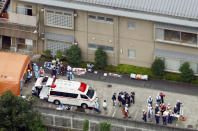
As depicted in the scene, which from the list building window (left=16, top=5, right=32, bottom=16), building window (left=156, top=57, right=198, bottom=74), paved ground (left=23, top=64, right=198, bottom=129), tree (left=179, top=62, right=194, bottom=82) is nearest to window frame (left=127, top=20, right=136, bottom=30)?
building window (left=156, top=57, right=198, bottom=74)

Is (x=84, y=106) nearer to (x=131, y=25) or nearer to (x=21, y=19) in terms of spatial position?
(x=131, y=25)

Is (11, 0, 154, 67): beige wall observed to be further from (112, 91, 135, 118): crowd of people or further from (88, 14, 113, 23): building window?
(112, 91, 135, 118): crowd of people

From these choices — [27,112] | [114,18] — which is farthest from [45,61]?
[27,112]

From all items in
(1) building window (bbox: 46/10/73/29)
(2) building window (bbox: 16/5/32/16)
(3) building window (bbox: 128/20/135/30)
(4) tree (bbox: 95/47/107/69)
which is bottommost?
(4) tree (bbox: 95/47/107/69)

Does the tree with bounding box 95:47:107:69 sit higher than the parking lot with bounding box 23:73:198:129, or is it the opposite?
the tree with bounding box 95:47:107:69

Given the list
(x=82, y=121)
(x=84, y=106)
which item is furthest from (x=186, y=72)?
(x=82, y=121)

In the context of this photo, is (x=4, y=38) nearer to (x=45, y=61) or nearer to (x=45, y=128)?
(x=45, y=61)

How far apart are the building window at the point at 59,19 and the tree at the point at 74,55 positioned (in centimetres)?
201

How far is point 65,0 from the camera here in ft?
212

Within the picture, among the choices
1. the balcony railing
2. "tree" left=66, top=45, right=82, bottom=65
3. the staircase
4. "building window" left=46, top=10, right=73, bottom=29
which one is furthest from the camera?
the staircase

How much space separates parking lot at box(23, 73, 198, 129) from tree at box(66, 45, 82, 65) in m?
1.89

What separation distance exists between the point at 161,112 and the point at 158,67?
5.96 meters

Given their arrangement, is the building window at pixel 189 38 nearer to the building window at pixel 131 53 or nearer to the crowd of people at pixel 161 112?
the building window at pixel 131 53

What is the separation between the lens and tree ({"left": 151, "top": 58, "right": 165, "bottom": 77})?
6450cm
